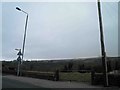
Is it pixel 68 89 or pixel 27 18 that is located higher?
pixel 27 18

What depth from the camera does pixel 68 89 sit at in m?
20.5

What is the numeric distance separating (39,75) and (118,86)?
15610 mm

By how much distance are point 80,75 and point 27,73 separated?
540 inches

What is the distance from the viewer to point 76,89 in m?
20.4

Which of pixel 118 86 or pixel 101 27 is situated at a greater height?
pixel 101 27

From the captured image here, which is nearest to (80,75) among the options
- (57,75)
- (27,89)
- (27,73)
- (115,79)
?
(57,75)

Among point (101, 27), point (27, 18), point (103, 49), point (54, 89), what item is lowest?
point (54, 89)

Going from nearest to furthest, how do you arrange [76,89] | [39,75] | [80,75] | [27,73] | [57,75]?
[76,89], [80,75], [57,75], [39,75], [27,73]

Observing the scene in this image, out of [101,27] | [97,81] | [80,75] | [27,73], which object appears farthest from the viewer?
[27,73]

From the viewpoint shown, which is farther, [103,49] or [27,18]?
[27,18]

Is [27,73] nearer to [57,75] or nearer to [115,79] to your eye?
[57,75]

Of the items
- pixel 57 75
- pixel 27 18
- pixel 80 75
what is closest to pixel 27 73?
pixel 27 18

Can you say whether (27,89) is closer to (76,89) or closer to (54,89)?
(54,89)

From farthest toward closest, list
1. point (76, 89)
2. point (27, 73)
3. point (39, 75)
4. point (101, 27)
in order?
point (27, 73), point (39, 75), point (101, 27), point (76, 89)
